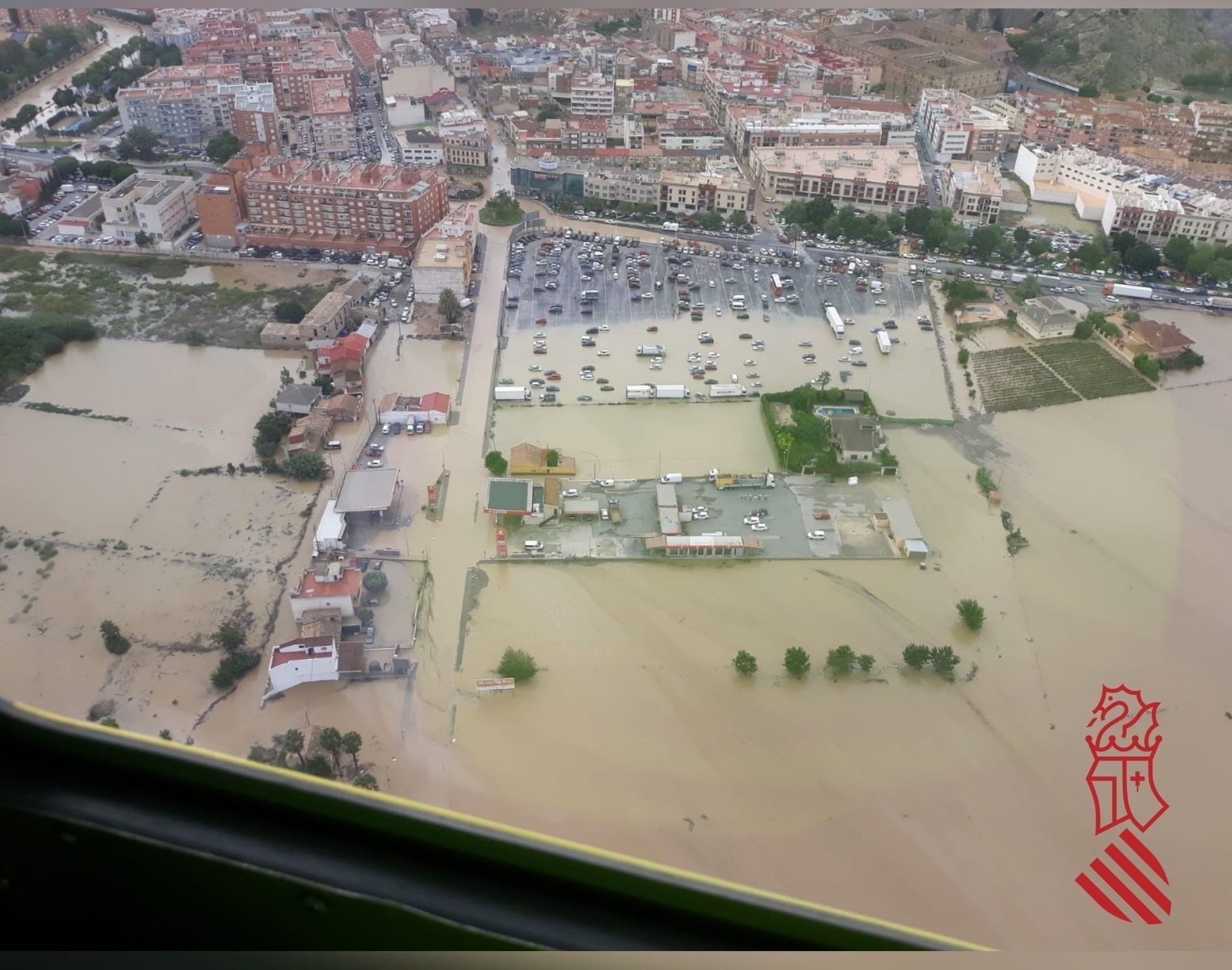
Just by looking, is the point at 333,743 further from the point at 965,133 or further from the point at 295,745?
the point at 965,133

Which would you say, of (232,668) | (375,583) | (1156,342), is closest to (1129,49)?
(1156,342)

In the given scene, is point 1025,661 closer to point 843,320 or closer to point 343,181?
point 843,320

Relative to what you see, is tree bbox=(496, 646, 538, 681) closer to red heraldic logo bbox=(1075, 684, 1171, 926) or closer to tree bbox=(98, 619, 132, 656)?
tree bbox=(98, 619, 132, 656)

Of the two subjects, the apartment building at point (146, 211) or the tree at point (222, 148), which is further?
the tree at point (222, 148)

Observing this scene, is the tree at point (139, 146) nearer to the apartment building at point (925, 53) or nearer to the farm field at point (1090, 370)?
the farm field at point (1090, 370)

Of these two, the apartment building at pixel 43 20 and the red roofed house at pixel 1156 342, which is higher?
the apartment building at pixel 43 20

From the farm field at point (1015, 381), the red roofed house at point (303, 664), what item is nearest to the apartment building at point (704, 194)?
the farm field at point (1015, 381)
